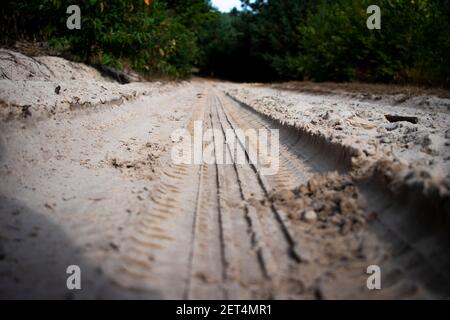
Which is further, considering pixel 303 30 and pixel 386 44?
pixel 303 30

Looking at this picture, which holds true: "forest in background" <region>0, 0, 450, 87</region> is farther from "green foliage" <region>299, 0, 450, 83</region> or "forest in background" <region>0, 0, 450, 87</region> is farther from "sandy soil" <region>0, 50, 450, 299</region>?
"sandy soil" <region>0, 50, 450, 299</region>

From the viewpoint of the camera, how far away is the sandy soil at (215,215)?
1.99 m

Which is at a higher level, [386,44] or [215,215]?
[386,44]

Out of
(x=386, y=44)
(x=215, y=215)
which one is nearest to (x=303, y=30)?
(x=386, y=44)

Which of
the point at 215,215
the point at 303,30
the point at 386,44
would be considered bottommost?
the point at 215,215

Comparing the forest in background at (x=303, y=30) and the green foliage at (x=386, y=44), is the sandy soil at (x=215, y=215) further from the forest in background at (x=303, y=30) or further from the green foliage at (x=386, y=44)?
the green foliage at (x=386, y=44)

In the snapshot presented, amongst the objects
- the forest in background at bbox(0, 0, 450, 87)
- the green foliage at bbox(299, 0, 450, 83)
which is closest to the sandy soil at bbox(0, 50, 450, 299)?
the forest in background at bbox(0, 0, 450, 87)

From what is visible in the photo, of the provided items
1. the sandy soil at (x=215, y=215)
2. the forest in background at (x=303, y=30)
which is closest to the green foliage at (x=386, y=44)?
the forest in background at (x=303, y=30)

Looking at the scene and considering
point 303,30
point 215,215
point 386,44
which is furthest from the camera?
point 303,30

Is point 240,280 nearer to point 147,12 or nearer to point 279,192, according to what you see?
point 279,192

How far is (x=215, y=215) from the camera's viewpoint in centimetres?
288

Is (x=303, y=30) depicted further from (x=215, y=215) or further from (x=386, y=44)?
(x=215, y=215)

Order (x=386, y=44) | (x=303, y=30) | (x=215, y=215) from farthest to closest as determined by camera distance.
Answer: (x=303, y=30) < (x=386, y=44) < (x=215, y=215)
